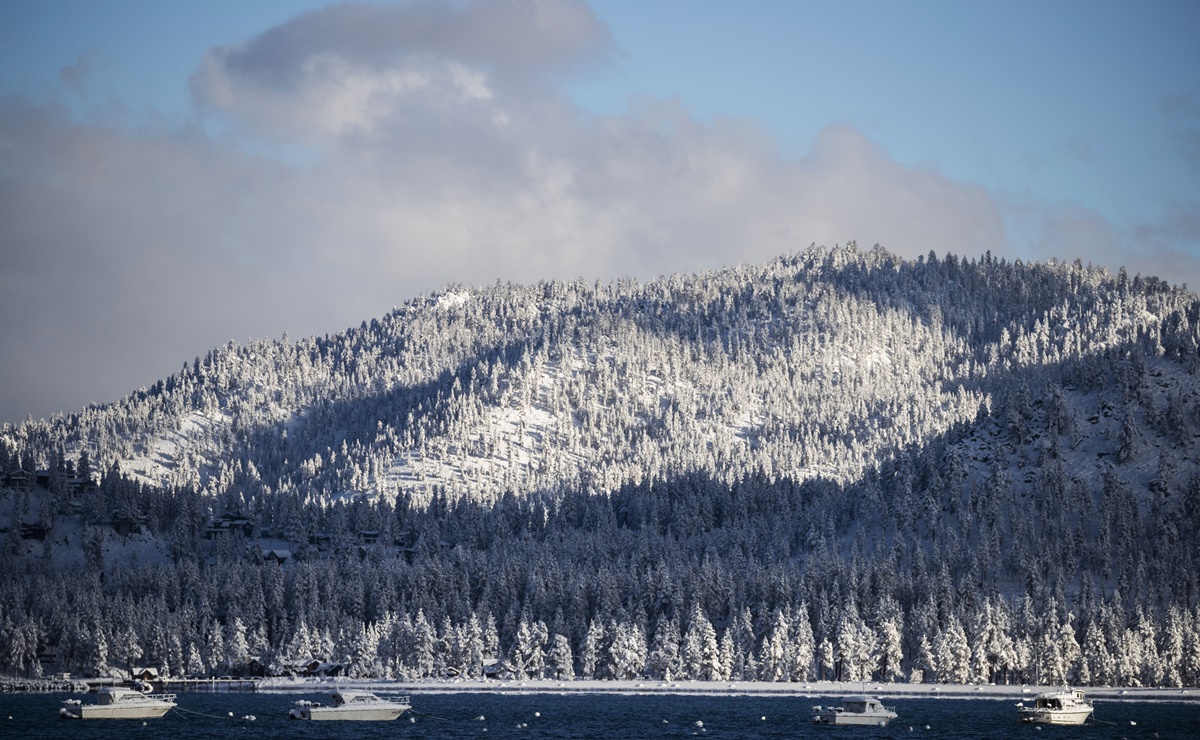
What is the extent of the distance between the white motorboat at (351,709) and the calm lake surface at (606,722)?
206 centimetres

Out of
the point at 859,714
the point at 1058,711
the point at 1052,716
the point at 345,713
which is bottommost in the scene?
the point at 1052,716

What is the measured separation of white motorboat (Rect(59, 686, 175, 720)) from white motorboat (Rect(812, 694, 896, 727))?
7735 centimetres

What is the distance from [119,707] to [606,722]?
5714 centimetres

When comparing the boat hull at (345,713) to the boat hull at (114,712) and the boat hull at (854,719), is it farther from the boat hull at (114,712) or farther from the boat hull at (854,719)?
the boat hull at (854,719)

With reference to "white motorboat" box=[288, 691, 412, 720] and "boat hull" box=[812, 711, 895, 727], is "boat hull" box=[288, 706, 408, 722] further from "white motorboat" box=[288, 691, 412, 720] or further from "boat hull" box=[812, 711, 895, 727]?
"boat hull" box=[812, 711, 895, 727]

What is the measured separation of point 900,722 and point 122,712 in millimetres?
90382

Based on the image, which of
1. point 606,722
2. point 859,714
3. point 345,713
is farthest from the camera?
point 345,713

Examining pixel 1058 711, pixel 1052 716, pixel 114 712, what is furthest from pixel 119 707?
pixel 1058 711

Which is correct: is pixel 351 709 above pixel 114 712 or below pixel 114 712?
below

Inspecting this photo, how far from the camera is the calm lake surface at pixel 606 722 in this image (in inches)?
5896

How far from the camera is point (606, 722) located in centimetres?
16225

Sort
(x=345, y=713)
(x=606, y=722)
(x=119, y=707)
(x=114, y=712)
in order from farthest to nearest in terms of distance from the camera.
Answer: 1. (x=114, y=712)
2. (x=119, y=707)
3. (x=345, y=713)
4. (x=606, y=722)

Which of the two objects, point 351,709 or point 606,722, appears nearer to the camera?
point 606,722

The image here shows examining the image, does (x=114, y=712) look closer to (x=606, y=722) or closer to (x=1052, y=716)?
(x=606, y=722)
